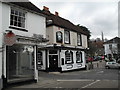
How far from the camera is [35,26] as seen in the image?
52.5ft

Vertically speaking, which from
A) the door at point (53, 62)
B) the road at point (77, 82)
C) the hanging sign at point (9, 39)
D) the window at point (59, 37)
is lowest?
the road at point (77, 82)

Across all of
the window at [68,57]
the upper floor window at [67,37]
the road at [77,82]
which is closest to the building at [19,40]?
the road at [77,82]

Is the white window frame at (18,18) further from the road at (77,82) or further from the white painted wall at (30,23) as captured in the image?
the road at (77,82)

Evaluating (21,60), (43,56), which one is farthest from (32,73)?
(43,56)

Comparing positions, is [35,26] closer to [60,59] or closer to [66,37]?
[60,59]

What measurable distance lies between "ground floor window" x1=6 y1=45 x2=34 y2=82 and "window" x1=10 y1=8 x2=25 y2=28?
1.65 m

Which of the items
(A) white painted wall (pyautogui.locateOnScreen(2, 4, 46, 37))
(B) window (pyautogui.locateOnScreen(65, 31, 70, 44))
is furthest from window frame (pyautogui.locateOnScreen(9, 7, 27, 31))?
(B) window (pyautogui.locateOnScreen(65, 31, 70, 44))

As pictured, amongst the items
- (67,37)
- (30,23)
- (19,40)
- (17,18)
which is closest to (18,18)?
(17,18)

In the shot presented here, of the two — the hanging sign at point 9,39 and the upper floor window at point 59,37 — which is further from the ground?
the upper floor window at point 59,37

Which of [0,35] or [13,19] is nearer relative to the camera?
[0,35]

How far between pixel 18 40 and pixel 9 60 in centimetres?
151

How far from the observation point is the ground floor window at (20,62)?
13.2m

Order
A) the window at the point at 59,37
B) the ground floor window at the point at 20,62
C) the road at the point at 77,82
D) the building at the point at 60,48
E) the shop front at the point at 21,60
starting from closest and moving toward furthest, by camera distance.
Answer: the shop front at the point at 21,60 → the road at the point at 77,82 → the ground floor window at the point at 20,62 → the building at the point at 60,48 → the window at the point at 59,37

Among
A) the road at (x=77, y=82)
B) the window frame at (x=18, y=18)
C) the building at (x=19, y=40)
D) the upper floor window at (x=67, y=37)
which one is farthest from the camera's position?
the upper floor window at (x=67, y=37)
